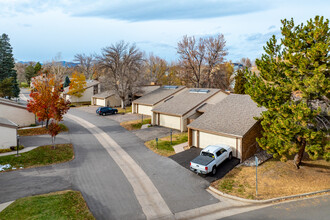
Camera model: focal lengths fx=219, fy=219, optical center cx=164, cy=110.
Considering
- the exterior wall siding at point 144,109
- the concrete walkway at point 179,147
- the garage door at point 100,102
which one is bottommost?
the concrete walkway at point 179,147

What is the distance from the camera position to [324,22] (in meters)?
14.9

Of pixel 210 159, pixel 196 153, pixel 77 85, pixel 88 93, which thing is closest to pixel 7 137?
pixel 196 153

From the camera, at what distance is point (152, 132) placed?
30.1 m

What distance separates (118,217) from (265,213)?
8414mm

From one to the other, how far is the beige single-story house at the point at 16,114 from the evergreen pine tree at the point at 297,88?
101ft

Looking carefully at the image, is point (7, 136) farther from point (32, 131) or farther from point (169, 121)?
point (169, 121)

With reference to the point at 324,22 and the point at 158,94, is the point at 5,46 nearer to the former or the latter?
the point at 158,94

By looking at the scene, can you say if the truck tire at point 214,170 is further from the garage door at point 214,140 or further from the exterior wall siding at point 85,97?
the exterior wall siding at point 85,97

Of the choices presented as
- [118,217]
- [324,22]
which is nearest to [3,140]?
[118,217]

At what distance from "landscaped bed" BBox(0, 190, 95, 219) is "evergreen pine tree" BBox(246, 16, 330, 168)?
13769 millimetres

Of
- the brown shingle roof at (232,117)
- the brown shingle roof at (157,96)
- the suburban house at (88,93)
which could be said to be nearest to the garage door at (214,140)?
the brown shingle roof at (232,117)

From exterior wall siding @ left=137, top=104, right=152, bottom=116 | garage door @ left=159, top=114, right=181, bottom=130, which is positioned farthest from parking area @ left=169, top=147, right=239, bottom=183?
exterior wall siding @ left=137, top=104, right=152, bottom=116

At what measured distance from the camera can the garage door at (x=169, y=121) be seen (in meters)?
30.7

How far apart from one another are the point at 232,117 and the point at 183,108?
952 centimetres
